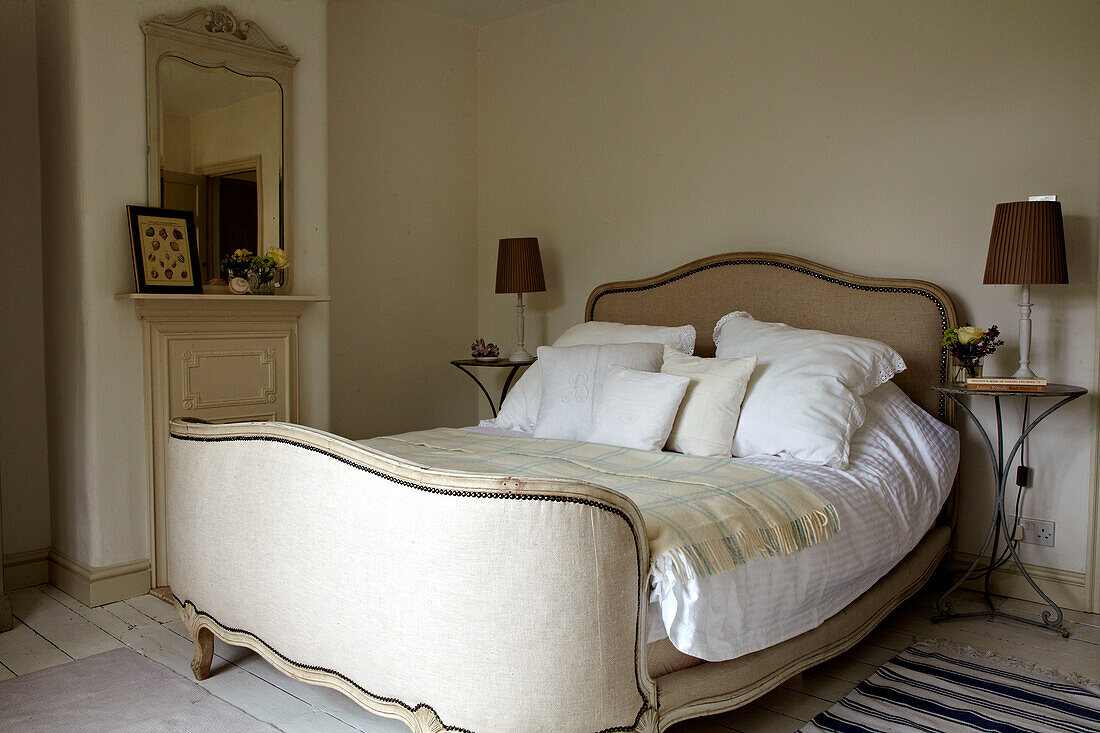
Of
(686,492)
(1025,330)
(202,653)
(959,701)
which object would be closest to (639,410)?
(686,492)

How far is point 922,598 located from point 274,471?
8.05 ft

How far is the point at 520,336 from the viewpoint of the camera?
4508mm

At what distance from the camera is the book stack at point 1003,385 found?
109 inches

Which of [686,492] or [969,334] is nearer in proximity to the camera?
[686,492]

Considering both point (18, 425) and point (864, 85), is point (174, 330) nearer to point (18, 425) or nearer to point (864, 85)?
point (18, 425)

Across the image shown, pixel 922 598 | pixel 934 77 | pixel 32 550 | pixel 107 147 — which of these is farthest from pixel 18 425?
pixel 934 77

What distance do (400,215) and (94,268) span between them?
179 centimetres

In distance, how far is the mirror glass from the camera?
3.25m

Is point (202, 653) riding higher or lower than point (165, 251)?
lower

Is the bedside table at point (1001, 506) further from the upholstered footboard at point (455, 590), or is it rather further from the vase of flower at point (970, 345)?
the upholstered footboard at point (455, 590)

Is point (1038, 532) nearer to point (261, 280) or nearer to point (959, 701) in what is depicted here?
point (959, 701)

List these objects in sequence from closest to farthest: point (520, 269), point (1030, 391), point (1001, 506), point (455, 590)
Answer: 1. point (455, 590)
2. point (1030, 391)
3. point (1001, 506)
4. point (520, 269)

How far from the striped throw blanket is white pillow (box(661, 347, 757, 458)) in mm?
117

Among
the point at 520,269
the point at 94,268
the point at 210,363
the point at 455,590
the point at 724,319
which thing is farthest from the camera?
the point at 520,269
